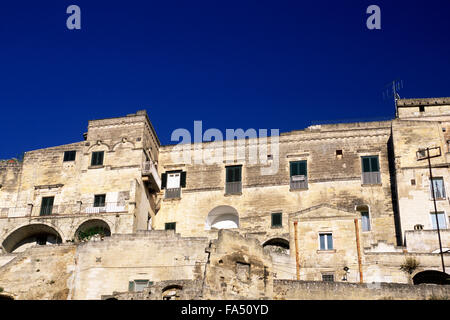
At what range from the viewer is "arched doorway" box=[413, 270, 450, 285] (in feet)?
111

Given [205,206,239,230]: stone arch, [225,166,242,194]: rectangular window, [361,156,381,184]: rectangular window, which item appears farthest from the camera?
[225,166,242,194]: rectangular window

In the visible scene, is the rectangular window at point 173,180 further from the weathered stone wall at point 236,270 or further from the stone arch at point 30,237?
the weathered stone wall at point 236,270

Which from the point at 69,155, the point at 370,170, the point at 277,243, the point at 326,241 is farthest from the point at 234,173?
the point at 326,241

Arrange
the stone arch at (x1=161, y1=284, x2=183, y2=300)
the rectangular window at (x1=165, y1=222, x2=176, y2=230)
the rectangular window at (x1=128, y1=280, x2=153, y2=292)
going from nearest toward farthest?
the stone arch at (x1=161, y1=284, x2=183, y2=300) → the rectangular window at (x1=128, y1=280, x2=153, y2=292) → the rectangular window at (x1=165, y1=222, x2=176, y2=230)

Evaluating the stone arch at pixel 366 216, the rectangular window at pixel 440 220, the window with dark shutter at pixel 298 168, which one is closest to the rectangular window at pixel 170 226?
the window with dark shutter at pixel 298 168

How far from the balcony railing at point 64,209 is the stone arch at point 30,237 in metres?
0.91

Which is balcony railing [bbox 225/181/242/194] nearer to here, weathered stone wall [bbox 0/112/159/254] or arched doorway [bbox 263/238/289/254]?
arched doorway [bbox 263/238/289/254]

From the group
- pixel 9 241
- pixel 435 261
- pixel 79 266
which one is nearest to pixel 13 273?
pixel 79 266

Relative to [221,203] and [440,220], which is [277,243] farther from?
[440,220]

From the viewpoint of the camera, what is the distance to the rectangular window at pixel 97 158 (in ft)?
144

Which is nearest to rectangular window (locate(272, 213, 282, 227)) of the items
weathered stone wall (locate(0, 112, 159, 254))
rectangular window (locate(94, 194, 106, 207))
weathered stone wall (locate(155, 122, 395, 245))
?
weathered stone wall (locate(155, 122, 395, 245))

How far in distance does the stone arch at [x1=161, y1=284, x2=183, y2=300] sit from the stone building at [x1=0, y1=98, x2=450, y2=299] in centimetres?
318
